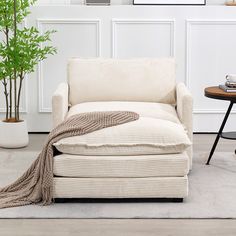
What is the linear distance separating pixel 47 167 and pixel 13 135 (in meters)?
1.61

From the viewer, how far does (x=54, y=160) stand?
147 inches

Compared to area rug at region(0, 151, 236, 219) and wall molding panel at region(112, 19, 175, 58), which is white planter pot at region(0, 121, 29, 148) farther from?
wall molding panel at region(112, 19, 175, 58)

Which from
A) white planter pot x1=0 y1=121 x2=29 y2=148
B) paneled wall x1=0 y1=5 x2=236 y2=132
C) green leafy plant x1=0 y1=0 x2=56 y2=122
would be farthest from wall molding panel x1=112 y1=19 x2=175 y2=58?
white planter pot x1=0 y1=121 x2=29 y2=148

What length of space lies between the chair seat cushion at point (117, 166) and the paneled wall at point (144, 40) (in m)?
2.20

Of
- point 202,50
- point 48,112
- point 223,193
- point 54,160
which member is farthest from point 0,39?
point 223,193

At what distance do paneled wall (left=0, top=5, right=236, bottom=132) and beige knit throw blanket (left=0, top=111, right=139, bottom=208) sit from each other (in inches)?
73.8

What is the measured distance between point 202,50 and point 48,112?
1467 mm

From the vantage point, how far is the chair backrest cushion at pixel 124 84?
488cm

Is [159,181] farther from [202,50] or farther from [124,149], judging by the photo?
[202,50]

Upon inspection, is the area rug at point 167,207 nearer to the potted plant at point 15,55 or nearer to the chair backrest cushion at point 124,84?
the chair backrest cushion at point 124,84

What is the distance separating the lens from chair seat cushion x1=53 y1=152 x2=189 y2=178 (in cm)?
372
